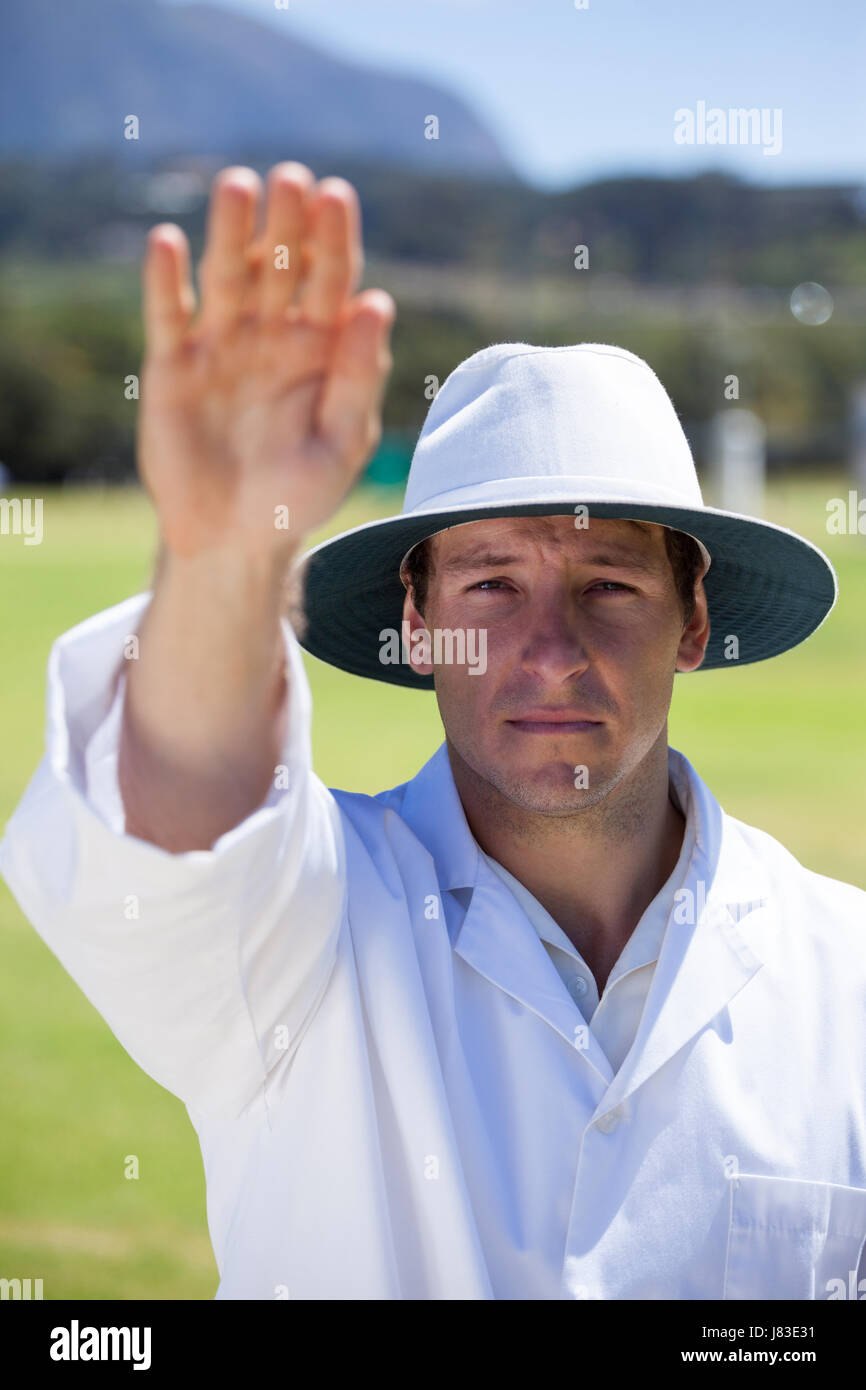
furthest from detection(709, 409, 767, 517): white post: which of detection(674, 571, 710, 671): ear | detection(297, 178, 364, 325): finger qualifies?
detection(297, 178, 364, 325): finger

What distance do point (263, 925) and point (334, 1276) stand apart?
0.52 meters

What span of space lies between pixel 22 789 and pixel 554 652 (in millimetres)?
12176

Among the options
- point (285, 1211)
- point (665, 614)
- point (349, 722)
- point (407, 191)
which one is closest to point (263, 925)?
point (285, 1211)

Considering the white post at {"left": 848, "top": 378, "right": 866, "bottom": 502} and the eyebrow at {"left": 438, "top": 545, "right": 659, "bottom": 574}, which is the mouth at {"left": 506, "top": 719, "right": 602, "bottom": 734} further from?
the white post at {"left": 848, "top": 378, "right": 866, "bottom": 502}

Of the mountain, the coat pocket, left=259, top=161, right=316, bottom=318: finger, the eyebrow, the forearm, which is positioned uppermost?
the mountain

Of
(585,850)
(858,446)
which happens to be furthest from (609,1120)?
(858,446)

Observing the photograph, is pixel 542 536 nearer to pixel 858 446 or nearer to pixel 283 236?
pixel 283 236

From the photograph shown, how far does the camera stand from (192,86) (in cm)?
16612

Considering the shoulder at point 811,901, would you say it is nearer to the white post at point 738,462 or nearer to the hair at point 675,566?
the hair at point 675,566

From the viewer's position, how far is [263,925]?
1645mm

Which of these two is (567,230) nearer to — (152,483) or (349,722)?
(349,722)

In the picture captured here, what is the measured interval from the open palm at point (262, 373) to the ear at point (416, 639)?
929mm

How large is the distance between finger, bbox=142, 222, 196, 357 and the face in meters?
0.84

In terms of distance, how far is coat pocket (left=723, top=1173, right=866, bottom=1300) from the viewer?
1.95m
